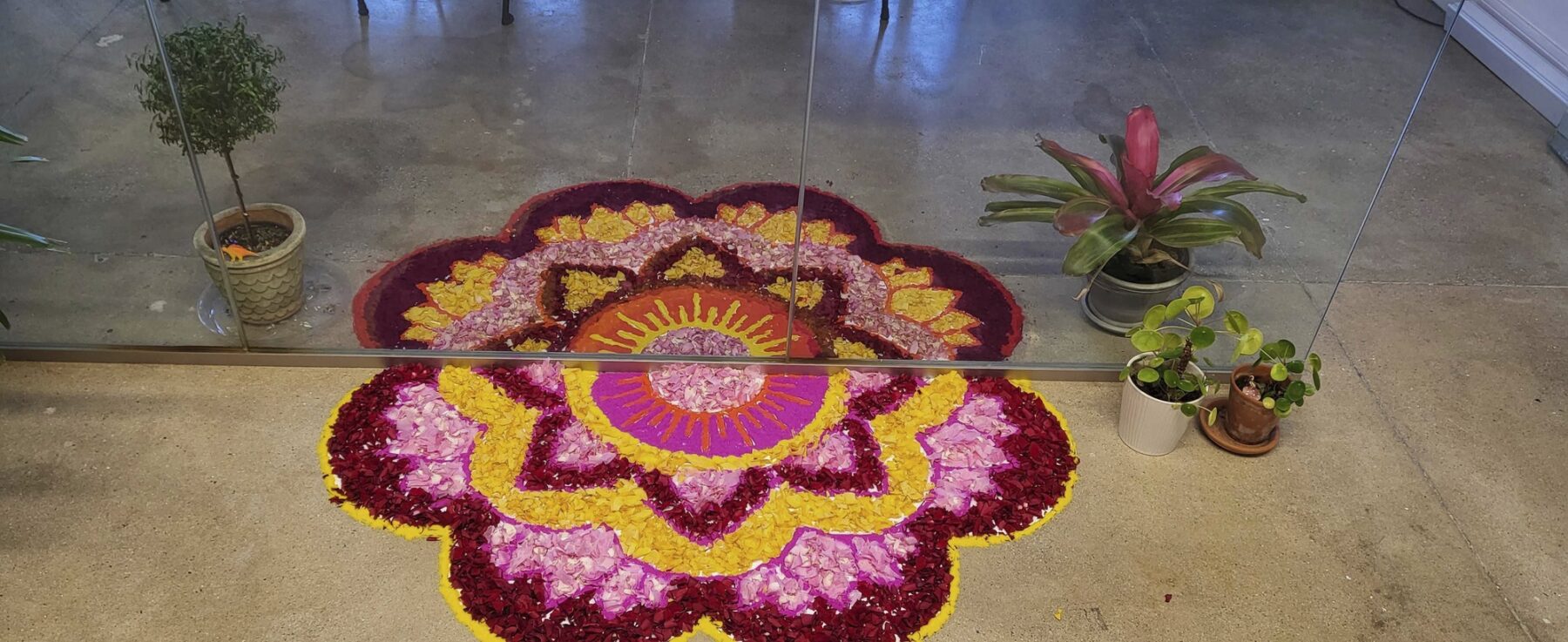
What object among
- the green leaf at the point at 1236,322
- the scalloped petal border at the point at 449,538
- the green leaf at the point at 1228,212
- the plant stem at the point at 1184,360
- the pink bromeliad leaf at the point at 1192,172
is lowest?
the scalloped petal border at the point at 449,538

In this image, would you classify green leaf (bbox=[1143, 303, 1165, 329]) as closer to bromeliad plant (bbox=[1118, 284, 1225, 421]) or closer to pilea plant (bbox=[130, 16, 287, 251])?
bromeliad plant (bbox=[1118, 284, 1225, 421])

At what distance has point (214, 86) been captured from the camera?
2.04m

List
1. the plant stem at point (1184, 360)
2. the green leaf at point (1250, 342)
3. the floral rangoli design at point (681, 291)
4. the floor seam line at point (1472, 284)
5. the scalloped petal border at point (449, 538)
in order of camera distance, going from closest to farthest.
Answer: the scalloped petal border at point (449, 538) < the green leaf at point (1250, 342) < the plant stem at point (1184, 360) < the floral rangoli design at point (681, 291) < the floor seam line at point (1472, 284)

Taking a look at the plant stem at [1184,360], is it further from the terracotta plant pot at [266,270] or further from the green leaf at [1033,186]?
the terracotta plant pot at [266,270]

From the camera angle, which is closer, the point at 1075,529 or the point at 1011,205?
the point at 1075,529

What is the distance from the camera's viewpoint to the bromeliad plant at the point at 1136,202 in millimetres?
→ 2199

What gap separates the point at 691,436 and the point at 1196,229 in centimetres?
113

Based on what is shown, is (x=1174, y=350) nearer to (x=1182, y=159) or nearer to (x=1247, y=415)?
(x=1247, y=415)

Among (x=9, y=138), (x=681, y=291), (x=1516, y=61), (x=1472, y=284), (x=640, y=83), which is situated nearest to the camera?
(x=9, y=138)

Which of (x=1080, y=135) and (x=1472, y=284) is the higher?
(x=1080, y=135)

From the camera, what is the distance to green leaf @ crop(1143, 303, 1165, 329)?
6.94 feet

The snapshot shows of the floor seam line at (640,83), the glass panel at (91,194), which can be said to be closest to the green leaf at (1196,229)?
the floor seam line at (640,83)

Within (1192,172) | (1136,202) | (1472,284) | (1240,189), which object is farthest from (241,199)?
(1472,284)

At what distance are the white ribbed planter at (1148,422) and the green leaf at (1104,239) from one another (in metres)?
0.22
